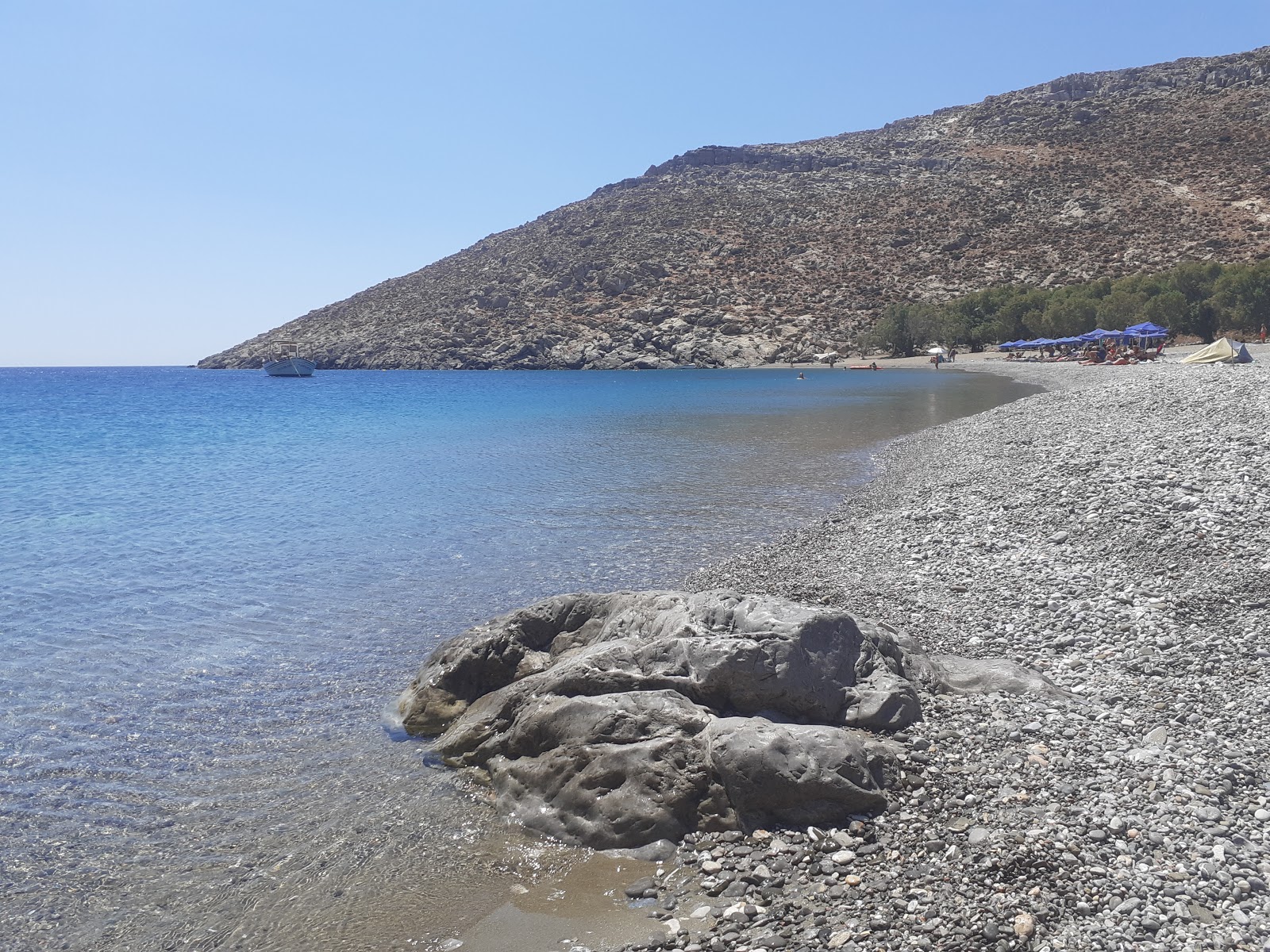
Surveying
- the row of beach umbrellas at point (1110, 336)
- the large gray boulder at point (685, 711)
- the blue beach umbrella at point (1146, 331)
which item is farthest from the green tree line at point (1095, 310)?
the large gray boulder at point (685, 711)

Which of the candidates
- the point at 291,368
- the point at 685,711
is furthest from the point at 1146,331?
the point at 291,368

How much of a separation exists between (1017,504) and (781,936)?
37.5 feet

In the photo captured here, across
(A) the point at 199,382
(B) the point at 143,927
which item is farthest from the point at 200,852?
(A) the point at 199,382

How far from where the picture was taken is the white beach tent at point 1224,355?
40.4 meters

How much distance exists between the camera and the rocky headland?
199 inches

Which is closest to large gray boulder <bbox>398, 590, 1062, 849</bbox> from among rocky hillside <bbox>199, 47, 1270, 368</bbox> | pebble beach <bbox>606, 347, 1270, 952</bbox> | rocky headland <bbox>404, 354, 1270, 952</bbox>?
rocky headland <bbox>404, 354, 1270, 952</bbox>

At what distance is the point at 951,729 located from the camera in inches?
285

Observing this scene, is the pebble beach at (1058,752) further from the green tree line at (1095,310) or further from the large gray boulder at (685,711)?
the green tree line at (1095,310)

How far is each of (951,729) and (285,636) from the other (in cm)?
865

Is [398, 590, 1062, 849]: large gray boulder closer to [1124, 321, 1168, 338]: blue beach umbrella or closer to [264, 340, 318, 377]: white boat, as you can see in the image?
[1124, 321, 1168, 338]: blue beach umbrella

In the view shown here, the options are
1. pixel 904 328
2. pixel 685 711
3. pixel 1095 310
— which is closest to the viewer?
pixel 685 711

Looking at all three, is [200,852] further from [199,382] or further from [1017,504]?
[199,382]

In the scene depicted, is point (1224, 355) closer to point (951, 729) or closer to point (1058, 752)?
point (951, 729)

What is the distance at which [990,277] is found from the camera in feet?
317
